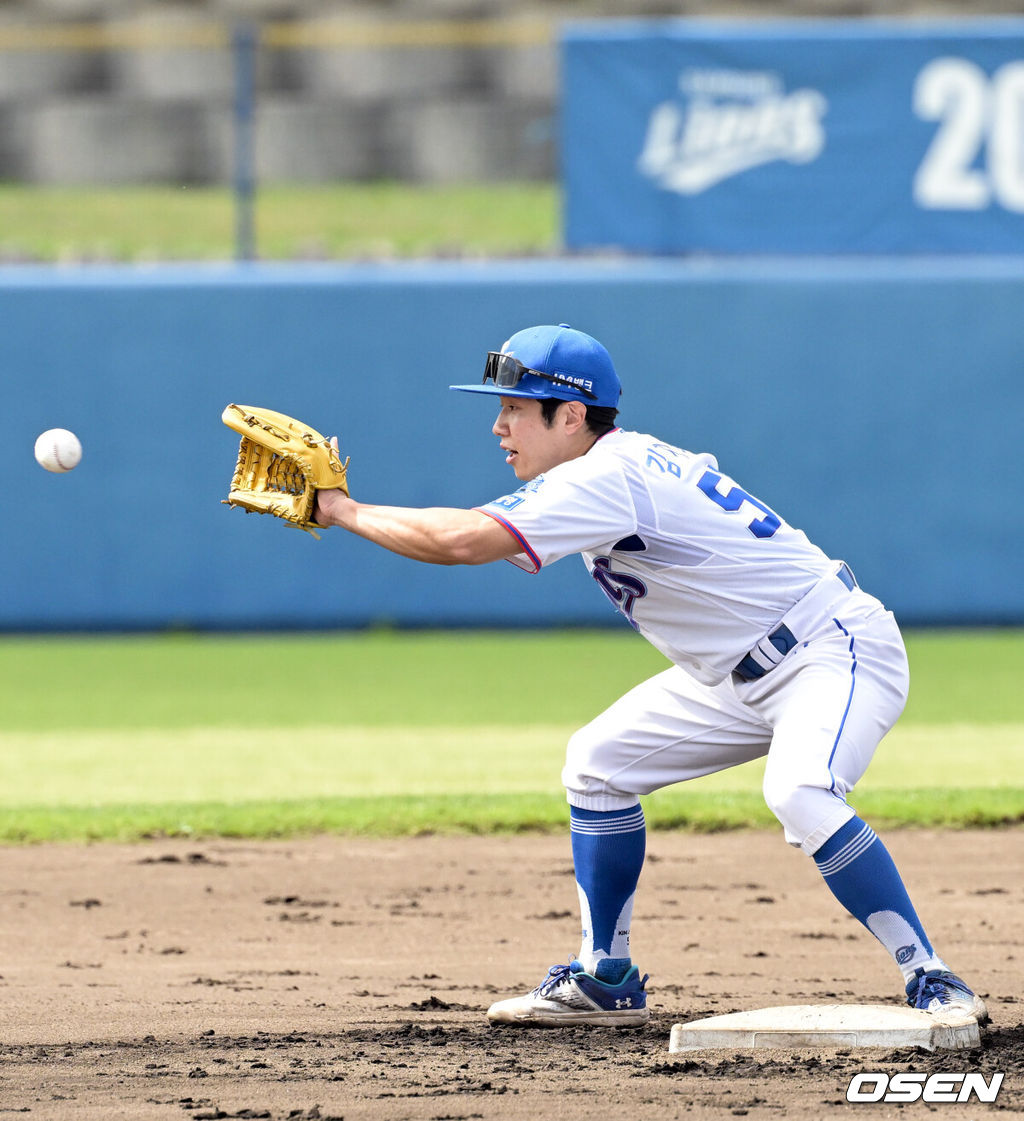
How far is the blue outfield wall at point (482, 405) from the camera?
34.2 ft

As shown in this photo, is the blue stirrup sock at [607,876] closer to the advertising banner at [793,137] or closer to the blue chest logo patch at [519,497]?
the blue chest logo patch at [519,497]

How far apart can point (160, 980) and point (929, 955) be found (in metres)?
1.96

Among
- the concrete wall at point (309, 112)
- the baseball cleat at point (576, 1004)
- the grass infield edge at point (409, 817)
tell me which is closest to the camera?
the baseball cleat at point (576, 1004)

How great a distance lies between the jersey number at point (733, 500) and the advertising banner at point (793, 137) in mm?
6819

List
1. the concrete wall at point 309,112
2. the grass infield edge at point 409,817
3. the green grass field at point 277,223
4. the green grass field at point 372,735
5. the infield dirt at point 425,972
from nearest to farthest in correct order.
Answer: the infield dirt at point 425,972 < the grass infield edge at point 409,817 < the green grass field at point 372,735 < the green grass field at point 277,223 < the concrete wall at point 309,112

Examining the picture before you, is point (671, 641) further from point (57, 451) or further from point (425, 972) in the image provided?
point (57, 451)

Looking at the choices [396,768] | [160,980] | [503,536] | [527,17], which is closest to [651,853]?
[396,768]

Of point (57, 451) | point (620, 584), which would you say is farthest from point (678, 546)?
point (57, 451)

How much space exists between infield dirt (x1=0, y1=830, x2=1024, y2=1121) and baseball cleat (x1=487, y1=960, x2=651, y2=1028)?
35 millimetres

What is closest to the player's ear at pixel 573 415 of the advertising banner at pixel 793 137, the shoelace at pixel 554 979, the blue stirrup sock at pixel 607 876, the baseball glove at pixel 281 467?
the baseball glove at pixel 281 467

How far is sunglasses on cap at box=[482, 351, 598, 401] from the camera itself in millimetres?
3898

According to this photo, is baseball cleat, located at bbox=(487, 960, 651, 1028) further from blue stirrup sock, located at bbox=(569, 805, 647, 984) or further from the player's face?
the player's face

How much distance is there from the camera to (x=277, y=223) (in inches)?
435

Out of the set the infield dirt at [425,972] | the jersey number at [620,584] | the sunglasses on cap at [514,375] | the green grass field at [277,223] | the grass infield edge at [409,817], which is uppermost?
the green grass field at [277,223]
